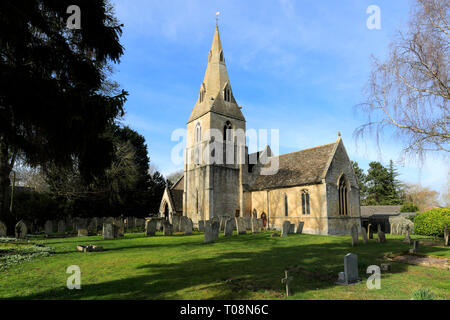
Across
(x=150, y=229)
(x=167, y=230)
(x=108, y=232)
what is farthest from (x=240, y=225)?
(x=108, y=232)

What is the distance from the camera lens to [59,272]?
7977mm

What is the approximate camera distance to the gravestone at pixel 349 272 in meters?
6.80

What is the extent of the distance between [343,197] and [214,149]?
13322 millimetres

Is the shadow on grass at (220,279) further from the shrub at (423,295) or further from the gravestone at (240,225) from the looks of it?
the gravestone at (240,225)

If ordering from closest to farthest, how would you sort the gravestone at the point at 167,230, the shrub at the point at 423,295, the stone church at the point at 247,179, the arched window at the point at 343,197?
the shrub at the point at 423,295 → the gravestone at the point at 167,230 → the stone church at the point at 247,179 → the arched window at the point at 343,197

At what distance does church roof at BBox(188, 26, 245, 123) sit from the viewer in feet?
100

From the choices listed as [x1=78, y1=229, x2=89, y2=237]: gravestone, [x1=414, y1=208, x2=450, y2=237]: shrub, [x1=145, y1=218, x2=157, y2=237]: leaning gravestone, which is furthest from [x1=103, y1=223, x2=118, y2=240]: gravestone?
[x1=414, y1=208, x2=450, y2=237]: shrub

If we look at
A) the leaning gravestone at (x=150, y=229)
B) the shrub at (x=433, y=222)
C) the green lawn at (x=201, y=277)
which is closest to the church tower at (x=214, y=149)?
the leaning gravestone at (x=150, y=229)

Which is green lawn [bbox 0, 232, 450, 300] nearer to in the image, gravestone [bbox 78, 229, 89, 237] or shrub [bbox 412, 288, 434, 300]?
shrub [bbox 412, 288, 434, 300]

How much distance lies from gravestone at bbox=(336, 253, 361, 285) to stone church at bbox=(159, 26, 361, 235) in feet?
50.8

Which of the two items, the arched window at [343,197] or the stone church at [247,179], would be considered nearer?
the stone church at [247,179]

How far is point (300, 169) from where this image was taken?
25.5 metres

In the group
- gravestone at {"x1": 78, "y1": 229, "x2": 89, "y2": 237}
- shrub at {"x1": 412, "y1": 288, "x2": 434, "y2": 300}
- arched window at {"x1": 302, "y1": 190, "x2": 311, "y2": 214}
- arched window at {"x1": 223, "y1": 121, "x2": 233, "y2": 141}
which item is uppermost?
arched window at {"x1": 223, "y1": 121, "x2": 233, "y2": 141}
